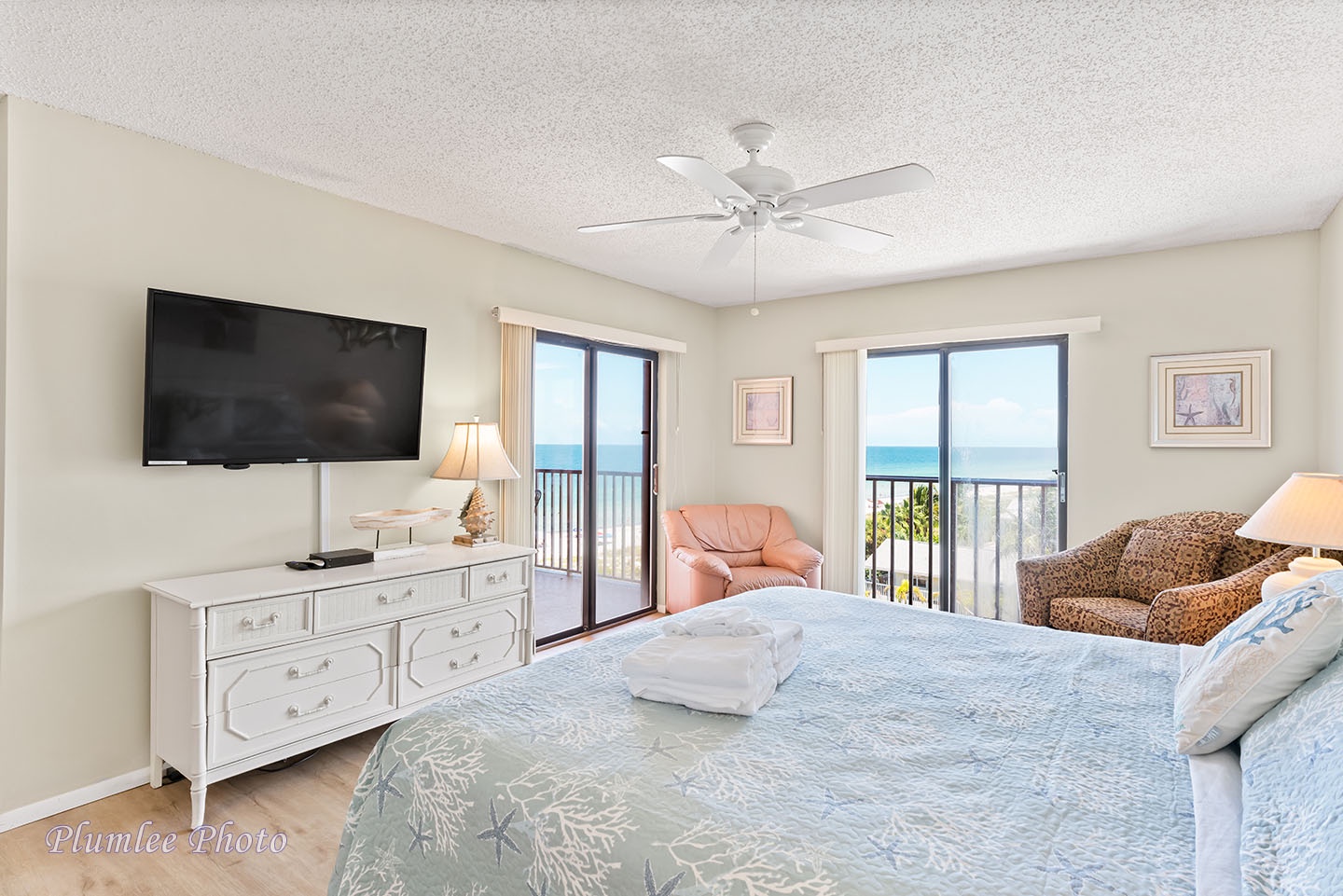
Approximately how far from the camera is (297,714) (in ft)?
8.12


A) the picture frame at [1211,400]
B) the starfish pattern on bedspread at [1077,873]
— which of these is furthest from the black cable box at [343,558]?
the picture frame at [1211,400]

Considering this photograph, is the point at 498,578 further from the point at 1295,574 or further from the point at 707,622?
the point at 1295,574

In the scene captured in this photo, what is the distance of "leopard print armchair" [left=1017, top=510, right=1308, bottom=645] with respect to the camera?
276cm

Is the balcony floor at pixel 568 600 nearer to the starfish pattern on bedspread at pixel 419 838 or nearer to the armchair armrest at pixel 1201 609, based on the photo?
the starfish pattern on bedspread at pixel 419 838

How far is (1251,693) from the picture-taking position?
1276 millimetres

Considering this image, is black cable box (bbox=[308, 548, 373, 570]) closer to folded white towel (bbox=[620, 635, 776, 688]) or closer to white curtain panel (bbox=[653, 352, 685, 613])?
folded white towel (bbox=[620, 635, 776, 688])

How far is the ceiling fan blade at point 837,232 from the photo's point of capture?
2535 mm

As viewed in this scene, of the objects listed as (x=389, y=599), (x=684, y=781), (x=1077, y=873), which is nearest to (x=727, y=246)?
(x=389, y=599)

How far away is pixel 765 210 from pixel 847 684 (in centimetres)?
164

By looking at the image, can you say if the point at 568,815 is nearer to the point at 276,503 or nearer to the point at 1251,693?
the point at 1251,693

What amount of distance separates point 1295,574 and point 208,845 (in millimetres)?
4065

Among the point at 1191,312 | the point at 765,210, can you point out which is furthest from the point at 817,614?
the point at 1191,312

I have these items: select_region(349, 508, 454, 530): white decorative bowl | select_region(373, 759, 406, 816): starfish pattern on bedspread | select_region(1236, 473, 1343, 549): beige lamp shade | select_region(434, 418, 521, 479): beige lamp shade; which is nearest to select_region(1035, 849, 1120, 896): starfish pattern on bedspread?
select_region(373, 759, 406, 816): starfish pattern on bedspread

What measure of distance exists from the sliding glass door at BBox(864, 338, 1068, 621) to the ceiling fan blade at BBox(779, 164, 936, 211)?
276 cm
